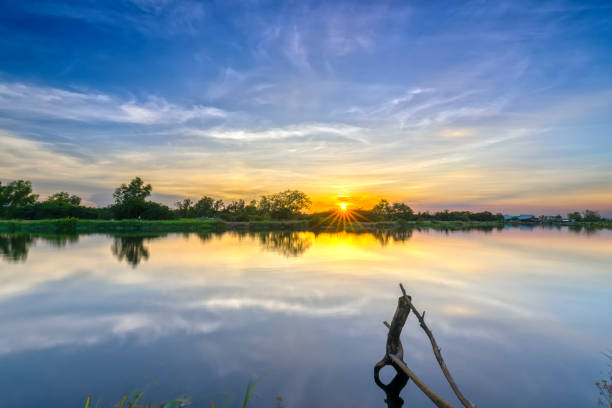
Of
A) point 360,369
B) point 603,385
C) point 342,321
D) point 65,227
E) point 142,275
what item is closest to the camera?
point 603,385

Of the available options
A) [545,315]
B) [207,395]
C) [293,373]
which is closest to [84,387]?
[207,395]

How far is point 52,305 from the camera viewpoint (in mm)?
9641

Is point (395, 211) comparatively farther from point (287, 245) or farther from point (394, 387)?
point (394, 387)

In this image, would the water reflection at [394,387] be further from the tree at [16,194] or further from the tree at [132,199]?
the tree at [16,194]

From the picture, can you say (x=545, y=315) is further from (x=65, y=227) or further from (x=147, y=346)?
(x=65, y=227)

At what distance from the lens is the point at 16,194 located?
6669cm

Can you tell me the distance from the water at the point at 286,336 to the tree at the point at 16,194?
71.6m

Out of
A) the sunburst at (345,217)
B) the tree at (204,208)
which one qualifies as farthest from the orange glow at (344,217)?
the tree at (204,208)

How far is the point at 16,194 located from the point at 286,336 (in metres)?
87.5

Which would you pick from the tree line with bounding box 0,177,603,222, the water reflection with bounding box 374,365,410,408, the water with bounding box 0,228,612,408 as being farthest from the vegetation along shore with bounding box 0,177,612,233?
the water reflection with bounding box 374,365,410,408

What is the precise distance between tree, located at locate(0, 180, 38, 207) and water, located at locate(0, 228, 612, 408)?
235 ft

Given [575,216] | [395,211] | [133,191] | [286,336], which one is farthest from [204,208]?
[575,216]

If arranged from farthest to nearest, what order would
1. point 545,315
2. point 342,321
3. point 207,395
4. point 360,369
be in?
1. point 545,315
2. point 342,321
3. point 360,369
4. point 207,395

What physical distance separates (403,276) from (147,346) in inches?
467
